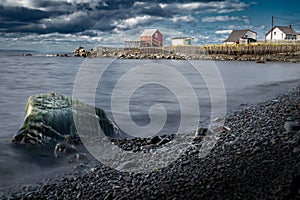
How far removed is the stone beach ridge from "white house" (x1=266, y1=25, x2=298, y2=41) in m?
70.6

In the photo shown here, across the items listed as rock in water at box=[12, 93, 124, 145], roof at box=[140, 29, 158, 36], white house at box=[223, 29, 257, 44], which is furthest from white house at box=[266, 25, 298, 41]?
rock in water at box=[12, 93, 124, 145]

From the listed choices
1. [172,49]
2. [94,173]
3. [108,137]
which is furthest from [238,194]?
[172,49]

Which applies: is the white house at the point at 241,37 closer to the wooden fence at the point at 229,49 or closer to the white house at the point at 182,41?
the white house at the point at 182,41

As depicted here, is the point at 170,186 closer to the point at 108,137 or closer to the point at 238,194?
the point at 238,194

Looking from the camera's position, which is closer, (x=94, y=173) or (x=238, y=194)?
(x=238, y=194)

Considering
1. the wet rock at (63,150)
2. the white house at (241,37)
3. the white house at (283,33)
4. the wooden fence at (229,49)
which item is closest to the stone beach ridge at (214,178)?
the wet rock at (63,150)

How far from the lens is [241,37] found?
70938mm

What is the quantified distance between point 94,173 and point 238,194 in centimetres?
205

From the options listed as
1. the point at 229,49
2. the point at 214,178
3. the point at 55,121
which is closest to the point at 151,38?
the point at 229,49

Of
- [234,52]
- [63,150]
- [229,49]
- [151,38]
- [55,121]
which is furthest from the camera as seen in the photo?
[151,38]

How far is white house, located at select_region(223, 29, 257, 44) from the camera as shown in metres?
70.7

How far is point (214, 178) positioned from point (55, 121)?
11.3ft

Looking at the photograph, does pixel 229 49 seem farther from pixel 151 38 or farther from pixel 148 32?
pixel 148 32

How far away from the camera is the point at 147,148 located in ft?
16.2
